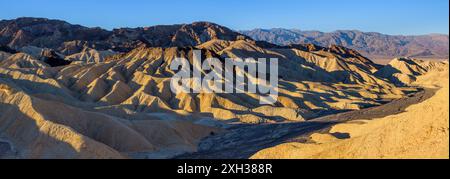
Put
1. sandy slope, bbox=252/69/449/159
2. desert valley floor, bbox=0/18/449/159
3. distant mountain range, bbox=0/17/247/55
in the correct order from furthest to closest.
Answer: distant mountain range, bbox=0/17/247/55
desert valley floor, bbox=0/18/449/159
sandy slope, bbox=252/69/449/159

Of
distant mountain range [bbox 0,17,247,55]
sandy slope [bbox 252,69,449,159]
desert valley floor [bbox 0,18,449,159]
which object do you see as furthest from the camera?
distant mountain range [bbox 0,17,247,55]

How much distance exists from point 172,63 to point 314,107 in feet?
99.8

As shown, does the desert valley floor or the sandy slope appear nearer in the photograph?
the sandy slope

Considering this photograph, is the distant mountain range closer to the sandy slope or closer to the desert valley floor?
the desert valley floor

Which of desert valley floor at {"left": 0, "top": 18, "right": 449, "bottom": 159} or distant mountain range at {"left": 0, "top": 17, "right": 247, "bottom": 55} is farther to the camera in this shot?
distant mountain range at {"left": 0, "top": 17, "right": 247, "bottom": 55}

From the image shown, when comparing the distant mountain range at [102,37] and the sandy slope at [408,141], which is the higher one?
the distant mountain range at [102,37]

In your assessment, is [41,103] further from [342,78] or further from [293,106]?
[342,78]

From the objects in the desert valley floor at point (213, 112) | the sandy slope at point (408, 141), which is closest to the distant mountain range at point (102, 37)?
the desert valley floor at point (213, 112)

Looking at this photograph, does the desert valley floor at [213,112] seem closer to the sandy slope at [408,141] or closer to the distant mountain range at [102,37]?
the sandy slope at [408,141]

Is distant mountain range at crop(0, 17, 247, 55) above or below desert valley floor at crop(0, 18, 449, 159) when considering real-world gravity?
above

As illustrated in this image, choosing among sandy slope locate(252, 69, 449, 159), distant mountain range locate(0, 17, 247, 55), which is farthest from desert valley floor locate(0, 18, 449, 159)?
distant mountain range locate(0, 17, 247, 55)

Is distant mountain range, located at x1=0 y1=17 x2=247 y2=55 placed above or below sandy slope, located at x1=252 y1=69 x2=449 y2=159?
above

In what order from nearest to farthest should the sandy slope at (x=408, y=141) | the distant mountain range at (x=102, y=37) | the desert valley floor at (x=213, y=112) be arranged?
the sandy slope at (x=408, y=141), the desert valley floor at (x=213, y=112), the distant mountain range at (x=102, y=37)
